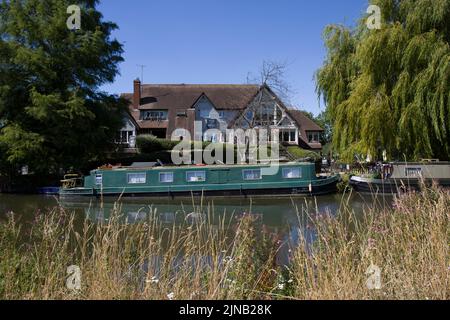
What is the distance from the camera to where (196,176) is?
72.3 ft

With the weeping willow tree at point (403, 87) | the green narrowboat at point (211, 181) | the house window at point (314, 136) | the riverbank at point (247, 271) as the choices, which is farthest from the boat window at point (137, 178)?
the house window at point (314, 136)

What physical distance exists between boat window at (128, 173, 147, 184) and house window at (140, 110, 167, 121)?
22.1 meters

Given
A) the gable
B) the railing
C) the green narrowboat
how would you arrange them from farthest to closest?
the gable, the railing, the green narrowboat

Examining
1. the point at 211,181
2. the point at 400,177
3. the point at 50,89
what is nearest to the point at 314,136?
the point at 211,181

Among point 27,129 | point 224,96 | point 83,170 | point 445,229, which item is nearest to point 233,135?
point 224,96

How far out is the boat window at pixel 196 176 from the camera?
866 inches

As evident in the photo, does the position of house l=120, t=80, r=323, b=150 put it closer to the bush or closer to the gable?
the gable

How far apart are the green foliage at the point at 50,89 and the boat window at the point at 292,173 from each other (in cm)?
1111

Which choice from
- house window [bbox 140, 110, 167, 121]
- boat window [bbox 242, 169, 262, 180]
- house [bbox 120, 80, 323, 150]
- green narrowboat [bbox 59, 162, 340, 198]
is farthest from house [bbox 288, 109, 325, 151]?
boat window [bbox 242, 169, 262, 180]

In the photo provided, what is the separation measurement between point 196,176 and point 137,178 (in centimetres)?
312

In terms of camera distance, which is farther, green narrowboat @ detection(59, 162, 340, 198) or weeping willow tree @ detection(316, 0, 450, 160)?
green narrowboat @ detection(59, 162, 340, 198)

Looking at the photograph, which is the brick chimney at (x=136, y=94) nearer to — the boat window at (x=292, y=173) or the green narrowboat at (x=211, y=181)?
the green narrowboat at (x=211, y=181)

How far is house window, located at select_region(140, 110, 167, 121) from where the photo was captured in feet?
144

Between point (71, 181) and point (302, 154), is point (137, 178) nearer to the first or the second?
point (71, 181)
